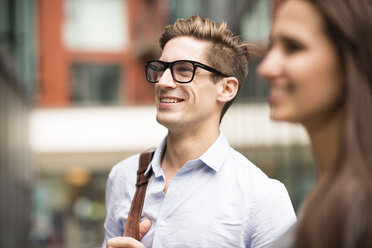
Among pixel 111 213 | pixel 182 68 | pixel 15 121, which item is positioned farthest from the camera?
pixel 15 121

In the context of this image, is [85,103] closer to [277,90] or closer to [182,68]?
[182,68]

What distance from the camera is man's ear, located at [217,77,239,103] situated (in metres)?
2.37

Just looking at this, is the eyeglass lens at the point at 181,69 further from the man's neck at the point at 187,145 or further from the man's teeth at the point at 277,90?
the man's teeth at the point at 277,90

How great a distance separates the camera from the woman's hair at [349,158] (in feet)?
3.86

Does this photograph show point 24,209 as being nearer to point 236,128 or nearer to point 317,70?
point 236,128

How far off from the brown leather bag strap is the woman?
1001 millimetres

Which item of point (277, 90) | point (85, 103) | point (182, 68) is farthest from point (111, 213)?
point (85, 103)

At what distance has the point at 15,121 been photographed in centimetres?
1361

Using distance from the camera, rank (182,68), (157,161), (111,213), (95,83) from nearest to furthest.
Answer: (182,68)
(157,161)
(111,213)
(95,83)

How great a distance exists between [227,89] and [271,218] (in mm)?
490

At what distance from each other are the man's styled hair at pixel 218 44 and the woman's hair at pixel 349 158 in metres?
1.09

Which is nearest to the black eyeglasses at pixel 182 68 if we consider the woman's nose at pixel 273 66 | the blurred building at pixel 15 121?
the woman's nose at pixel 273 66

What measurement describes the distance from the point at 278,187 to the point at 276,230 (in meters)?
0.16

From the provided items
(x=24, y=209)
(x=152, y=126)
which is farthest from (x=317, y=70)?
(x=152, y=126)
